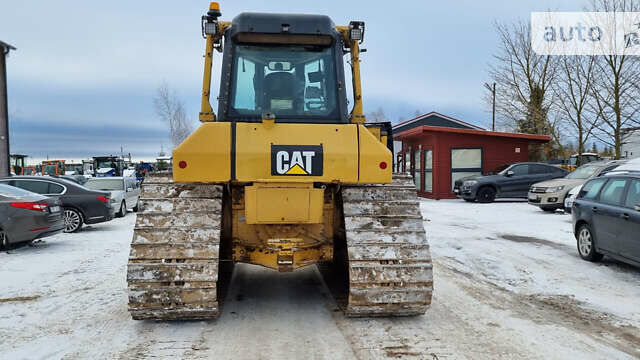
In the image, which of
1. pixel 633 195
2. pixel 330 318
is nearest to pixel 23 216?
pixel 330 318

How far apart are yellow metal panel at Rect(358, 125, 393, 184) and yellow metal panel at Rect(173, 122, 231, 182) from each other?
122cm

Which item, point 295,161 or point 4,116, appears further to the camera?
point 4,116

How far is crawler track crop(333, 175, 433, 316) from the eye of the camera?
4.48m

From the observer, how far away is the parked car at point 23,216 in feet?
30.0

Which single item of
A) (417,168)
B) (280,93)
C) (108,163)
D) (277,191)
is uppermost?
(108,163)

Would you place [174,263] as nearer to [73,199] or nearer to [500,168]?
[73,199]

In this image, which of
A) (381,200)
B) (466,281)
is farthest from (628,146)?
(381,200)

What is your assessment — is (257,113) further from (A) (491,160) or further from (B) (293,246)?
(A) (491,160)

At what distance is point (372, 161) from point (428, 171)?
19005 mm

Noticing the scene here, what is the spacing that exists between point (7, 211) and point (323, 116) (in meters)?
7.19

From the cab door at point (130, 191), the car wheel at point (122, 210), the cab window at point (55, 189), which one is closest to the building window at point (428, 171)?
the cab door at point (130, 191)

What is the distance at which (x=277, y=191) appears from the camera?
14.9 feet

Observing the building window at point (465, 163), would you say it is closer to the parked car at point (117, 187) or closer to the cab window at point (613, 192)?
the parked car at point (117, 187)

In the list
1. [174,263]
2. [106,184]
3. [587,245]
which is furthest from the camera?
[106,184]
